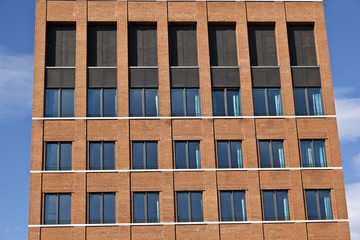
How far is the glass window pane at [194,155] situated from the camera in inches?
1868

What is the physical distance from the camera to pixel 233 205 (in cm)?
4666

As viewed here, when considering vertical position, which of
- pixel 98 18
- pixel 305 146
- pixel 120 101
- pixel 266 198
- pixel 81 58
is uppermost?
pixel 98 18

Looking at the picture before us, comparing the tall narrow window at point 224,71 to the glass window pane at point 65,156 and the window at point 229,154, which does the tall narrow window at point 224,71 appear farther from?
the glass window pane at point 65,156

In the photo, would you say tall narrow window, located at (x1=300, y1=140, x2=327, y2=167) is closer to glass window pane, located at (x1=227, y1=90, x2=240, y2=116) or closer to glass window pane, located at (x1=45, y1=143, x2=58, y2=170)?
glass window pane, located at (x1=227, y1=90, x2=240, y2=116)

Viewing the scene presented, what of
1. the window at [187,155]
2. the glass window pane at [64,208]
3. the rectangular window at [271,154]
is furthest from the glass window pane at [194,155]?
the glass window pane at [64,208]

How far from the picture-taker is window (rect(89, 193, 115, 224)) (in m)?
45.6

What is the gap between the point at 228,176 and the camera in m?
47.1

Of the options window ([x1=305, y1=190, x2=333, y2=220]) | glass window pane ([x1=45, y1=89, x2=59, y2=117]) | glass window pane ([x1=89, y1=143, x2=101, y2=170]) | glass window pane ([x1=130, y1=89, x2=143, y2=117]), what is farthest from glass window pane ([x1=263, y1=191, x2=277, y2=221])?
glass window pane ([x1=45, y1=89, x2=59, y2=117])

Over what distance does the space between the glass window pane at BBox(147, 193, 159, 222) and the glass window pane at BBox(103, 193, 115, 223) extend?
2.55 meters

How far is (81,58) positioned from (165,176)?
11.3 m

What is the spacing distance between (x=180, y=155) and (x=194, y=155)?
3.48 feet

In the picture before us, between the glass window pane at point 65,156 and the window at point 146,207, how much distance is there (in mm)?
5458

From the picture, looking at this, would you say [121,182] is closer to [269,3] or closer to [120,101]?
[120,101]

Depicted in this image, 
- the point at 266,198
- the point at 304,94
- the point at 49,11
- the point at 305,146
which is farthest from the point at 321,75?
the point at 49,11
